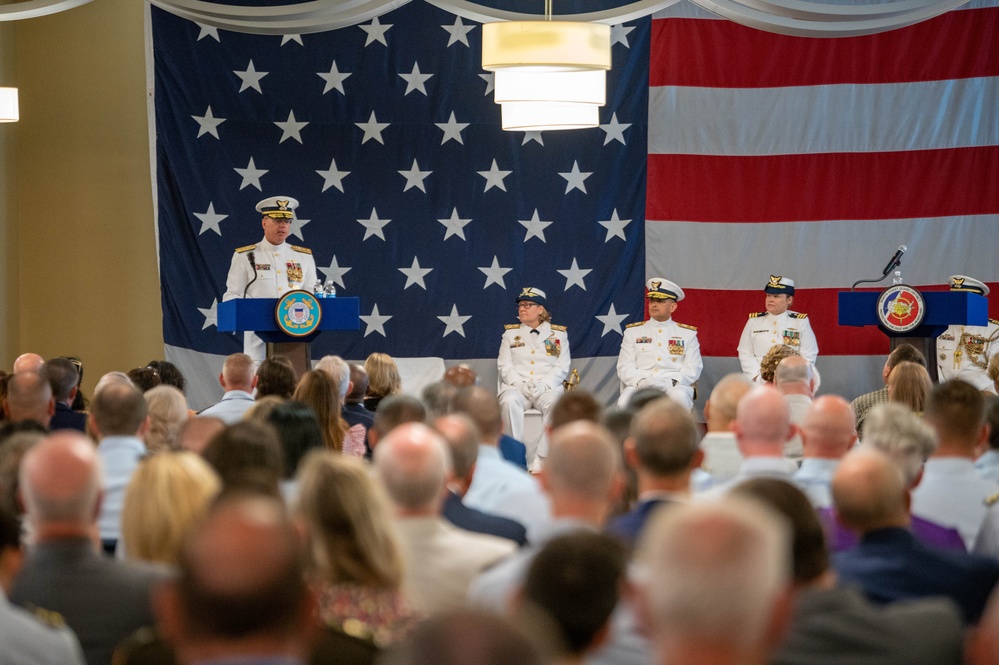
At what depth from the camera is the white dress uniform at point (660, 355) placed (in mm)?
8805

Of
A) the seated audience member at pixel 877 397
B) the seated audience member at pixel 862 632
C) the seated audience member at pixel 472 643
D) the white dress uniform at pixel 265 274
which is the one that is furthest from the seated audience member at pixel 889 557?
the white dress uniform at pixel 265 274

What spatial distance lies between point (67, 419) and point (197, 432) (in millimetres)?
1845

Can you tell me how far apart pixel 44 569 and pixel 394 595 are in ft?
2.19

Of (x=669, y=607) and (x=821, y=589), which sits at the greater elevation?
(x=669, y=607)

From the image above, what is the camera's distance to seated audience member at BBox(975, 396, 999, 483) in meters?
3.88

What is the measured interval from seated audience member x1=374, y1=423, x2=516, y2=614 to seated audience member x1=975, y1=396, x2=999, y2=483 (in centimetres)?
204

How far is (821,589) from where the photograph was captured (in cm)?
197

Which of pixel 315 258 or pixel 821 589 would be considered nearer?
pixel 821 589

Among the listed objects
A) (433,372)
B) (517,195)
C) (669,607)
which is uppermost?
(517,195)

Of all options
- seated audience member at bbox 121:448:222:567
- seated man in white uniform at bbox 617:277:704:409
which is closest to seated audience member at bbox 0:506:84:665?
seated audience member at bbox 121:448:222:567

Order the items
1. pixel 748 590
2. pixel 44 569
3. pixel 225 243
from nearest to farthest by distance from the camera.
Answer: pixel 748 590 → pixel 44 569 → pixel 225 243

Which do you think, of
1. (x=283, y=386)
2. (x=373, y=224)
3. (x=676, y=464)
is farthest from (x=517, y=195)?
(x=676, y=464)

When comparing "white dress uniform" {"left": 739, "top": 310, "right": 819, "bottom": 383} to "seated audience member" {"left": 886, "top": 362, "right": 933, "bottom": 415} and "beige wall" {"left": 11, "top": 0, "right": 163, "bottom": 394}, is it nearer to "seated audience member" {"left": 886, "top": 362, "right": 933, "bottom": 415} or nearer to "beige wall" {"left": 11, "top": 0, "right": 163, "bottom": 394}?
"seated audience member" {"left": 886, "top": 362, "right": 933, "bottom": 415}

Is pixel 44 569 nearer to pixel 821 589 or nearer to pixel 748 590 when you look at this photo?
pixel 821 589
